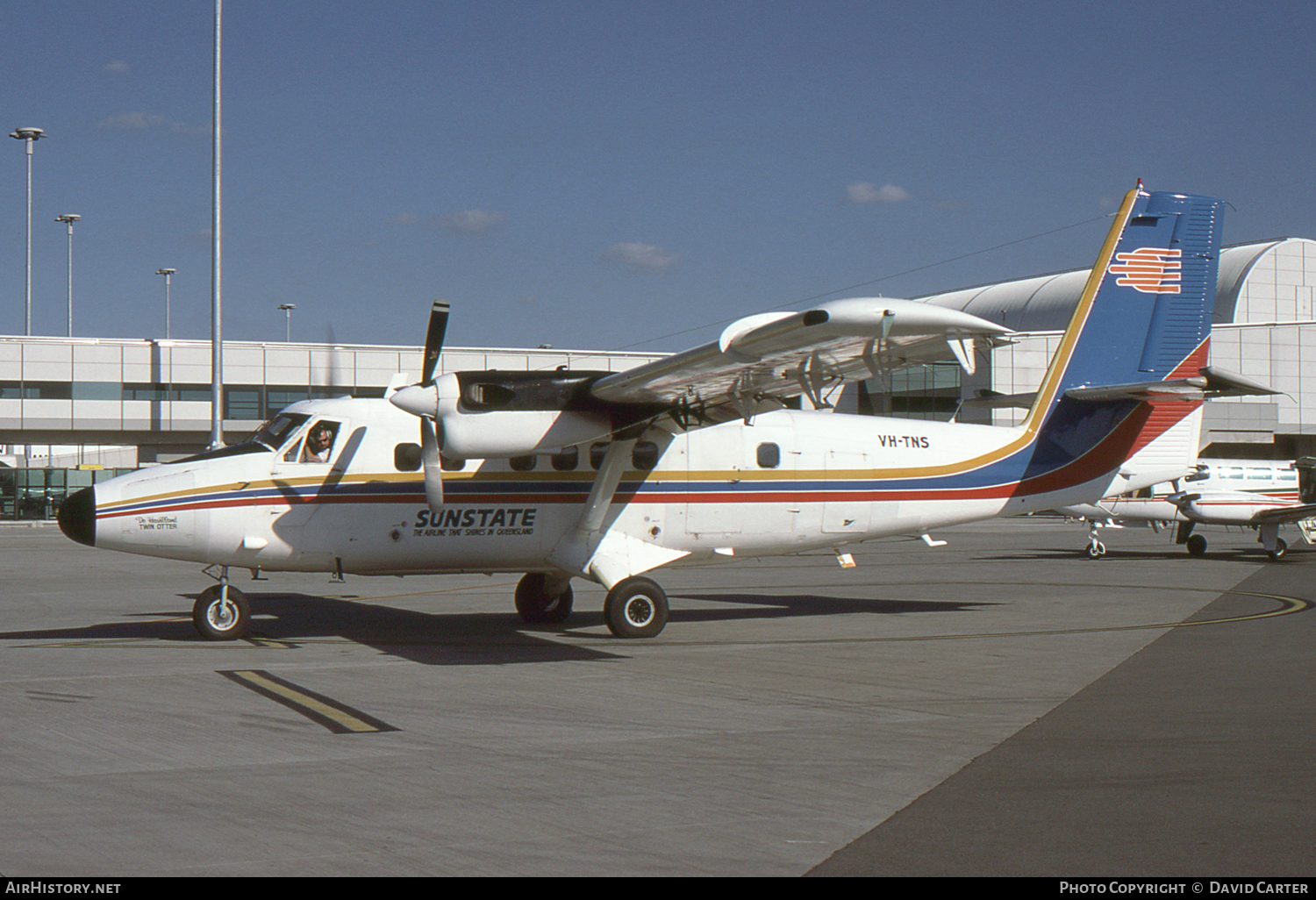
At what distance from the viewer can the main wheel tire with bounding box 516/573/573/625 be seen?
1617 cm

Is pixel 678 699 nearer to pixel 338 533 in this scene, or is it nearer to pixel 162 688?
pixel 162 688

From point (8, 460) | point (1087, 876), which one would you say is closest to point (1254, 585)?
point (1087, 876)

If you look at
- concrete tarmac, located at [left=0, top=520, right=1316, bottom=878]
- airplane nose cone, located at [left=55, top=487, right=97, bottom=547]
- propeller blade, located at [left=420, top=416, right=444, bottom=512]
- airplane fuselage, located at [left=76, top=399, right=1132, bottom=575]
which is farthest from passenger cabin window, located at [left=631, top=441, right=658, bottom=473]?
airplane nose cone, located at [left=55, top=487, right=97, bottom=547]

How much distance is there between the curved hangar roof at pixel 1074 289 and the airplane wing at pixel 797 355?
63.3m

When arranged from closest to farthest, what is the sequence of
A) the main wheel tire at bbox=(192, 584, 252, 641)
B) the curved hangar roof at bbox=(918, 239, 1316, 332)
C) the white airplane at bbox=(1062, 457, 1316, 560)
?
the main wheel tire at bbox=(192, 584, 252, 641), the white airplane at bbox=(1062, 457, 1316, 560), the curved hangar roof at bbox=(918, 239, 1316, 332)

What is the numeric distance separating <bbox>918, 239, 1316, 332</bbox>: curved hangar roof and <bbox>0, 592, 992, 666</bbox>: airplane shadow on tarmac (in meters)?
59.3

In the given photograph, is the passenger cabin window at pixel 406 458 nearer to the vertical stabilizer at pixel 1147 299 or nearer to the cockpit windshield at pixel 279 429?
the cockpit windshield at pixel 279 429

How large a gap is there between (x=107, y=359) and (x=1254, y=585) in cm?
5174

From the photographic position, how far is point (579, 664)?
480 inches

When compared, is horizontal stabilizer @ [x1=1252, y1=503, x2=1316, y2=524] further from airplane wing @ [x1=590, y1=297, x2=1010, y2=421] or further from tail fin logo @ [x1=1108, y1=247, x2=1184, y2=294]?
airplane wing @ [x1=590, y1=297, x2=1010, y2=421]

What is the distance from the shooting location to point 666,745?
813 cm

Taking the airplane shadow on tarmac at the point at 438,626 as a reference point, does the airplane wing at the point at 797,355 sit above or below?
above

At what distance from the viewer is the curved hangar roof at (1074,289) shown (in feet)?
238

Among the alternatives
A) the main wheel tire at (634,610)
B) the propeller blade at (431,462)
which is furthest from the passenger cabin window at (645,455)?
the propeller blade at (431,462)
